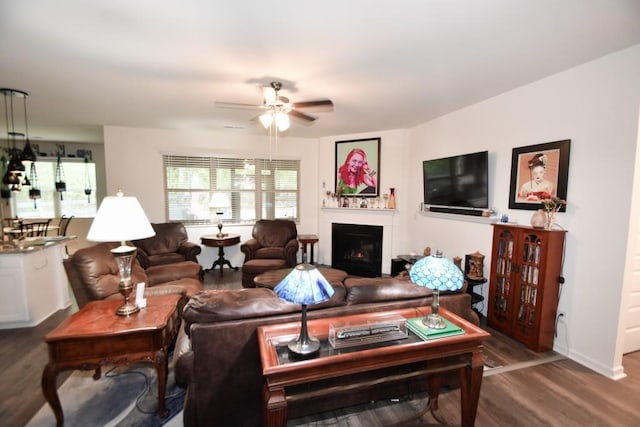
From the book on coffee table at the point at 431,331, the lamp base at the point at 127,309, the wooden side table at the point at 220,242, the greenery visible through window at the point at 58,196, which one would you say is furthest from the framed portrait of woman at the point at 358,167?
the greenery visible through window at the point at 58,196

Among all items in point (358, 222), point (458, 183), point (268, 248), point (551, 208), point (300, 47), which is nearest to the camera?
point (300, 47)

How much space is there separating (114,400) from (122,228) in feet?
4.24

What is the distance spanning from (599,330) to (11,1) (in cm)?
486

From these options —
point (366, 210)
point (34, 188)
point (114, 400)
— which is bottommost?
point (114, 400)

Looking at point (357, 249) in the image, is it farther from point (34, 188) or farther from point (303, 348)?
point (34, 188)

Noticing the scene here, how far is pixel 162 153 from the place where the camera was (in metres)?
5.06

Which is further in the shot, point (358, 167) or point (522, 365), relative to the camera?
point (358, 167)

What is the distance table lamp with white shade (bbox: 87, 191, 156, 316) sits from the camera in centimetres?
176

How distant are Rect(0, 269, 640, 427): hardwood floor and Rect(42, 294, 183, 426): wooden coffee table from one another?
68 cm

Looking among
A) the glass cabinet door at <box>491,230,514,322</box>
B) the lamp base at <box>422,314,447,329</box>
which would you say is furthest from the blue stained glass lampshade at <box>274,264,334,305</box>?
the glass cabinet door at <box>491,230,514,322</box>

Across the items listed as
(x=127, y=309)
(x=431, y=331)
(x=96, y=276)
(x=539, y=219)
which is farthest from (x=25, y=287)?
(x=539, y=219)

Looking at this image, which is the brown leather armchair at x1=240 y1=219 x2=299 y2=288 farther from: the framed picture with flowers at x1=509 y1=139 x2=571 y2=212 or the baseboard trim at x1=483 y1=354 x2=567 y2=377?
the framed picture with flowers at x1=509 y1=139 x2=571 y2=212

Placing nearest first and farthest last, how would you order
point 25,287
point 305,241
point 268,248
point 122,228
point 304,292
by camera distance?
point 304,292 < point 122,228 < point 25,287 < point 268,248 < point 305,241

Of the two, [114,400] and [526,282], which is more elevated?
[526,282]
